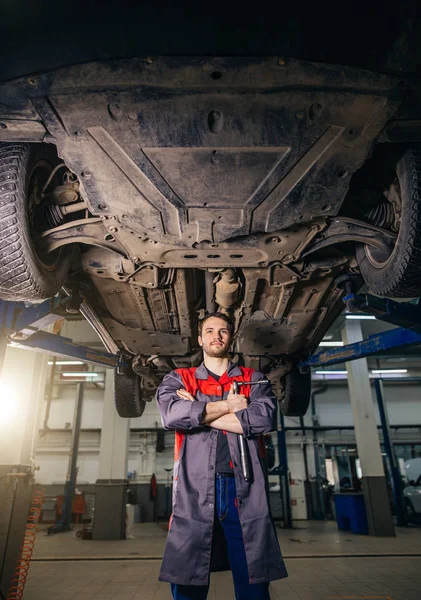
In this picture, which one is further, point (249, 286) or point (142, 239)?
point (249, 286)

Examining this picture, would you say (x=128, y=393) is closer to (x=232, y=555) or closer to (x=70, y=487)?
(x=232, y=555)

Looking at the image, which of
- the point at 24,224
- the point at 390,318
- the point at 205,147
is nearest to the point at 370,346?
the point at 390,318

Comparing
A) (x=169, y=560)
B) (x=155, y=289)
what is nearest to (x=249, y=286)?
(x=155, y=289)

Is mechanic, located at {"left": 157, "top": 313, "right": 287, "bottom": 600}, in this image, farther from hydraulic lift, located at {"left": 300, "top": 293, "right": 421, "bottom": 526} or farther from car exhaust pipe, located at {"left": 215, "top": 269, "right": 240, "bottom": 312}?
hydraulic lift, located at {"left": 300, "top": 293, "right": 421, "bottom": 526}

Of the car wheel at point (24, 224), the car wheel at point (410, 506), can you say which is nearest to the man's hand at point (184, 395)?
the car wheel at point (24, 224)

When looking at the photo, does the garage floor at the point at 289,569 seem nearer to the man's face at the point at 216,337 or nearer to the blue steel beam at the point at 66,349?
the blue steel beam at the point at 66,349

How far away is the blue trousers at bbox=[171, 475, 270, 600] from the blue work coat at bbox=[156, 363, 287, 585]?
0.11ft

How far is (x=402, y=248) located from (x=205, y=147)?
1207mm

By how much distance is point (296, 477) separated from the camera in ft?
45.0

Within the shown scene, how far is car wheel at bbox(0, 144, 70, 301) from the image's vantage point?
1.85 m

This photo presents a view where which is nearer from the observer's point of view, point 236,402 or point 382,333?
point 236,402

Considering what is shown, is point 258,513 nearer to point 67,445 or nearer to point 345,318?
point 345,318

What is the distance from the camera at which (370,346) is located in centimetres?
351

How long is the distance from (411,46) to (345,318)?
8380 millimetres
